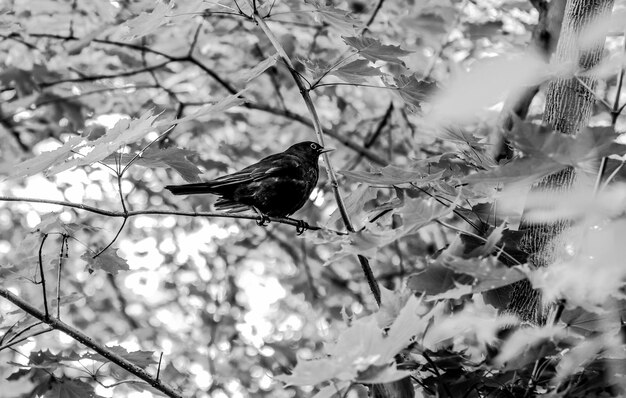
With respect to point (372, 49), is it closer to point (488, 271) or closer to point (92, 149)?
point (92, 149)

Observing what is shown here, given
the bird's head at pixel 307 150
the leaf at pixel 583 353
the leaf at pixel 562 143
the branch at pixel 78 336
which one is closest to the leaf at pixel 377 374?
the leaf at pixel 583 353

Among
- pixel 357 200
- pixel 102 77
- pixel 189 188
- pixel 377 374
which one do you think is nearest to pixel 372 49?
pixel 357 200

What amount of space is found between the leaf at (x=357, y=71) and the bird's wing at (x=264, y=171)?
160cm

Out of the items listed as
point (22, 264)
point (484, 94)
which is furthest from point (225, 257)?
point (484, 94)

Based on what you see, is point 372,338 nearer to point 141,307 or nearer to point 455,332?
point 455,332

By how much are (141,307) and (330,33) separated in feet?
14.7

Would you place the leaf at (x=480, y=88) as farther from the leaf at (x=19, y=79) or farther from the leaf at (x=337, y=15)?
the leaf at (x=19, y=79)

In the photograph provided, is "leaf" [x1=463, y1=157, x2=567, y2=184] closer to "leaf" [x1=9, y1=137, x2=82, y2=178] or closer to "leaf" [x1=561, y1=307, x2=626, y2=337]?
"leaf" [x1=561, y1=307, x2=626, y2=337]

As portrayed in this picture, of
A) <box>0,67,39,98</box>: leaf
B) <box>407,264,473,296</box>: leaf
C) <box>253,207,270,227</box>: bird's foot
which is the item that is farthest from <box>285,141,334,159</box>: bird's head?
<box>407,264,473,296</box>: leaf

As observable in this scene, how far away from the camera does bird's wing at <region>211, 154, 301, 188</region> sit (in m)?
3.69

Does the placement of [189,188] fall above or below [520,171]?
below

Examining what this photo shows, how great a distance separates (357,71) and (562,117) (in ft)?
2.05

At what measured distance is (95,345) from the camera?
195cm

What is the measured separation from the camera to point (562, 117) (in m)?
1.97
